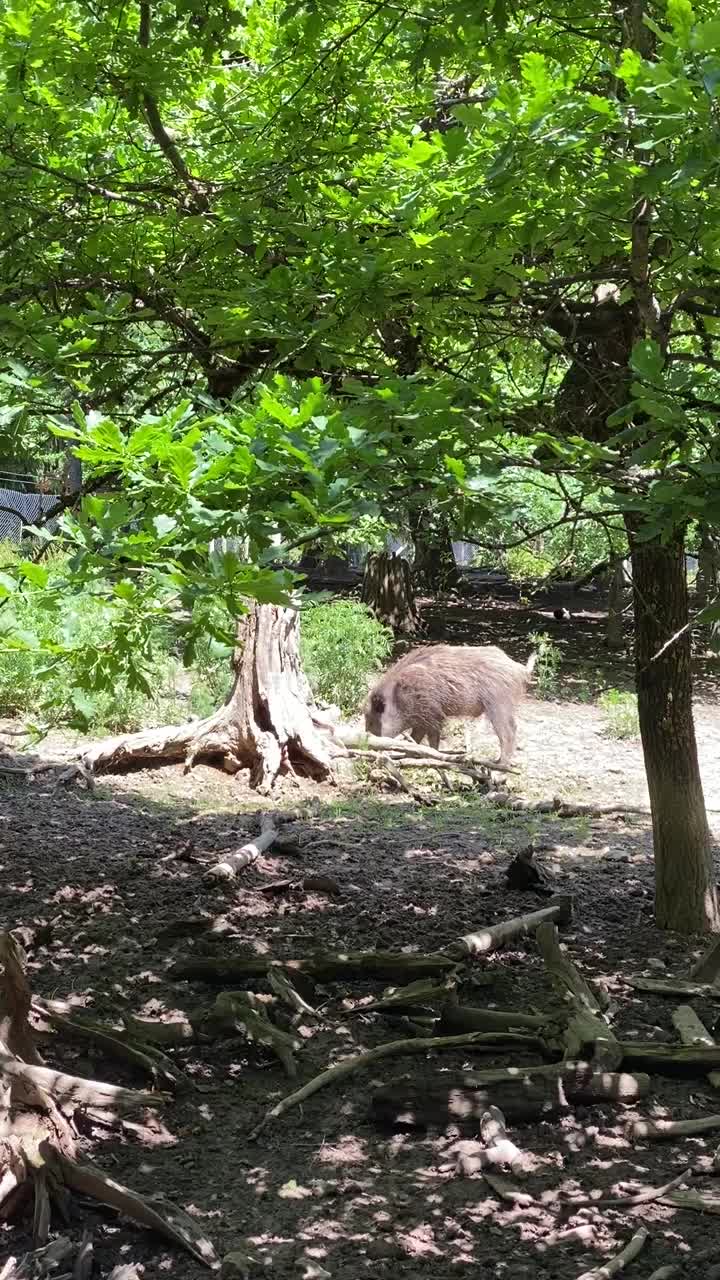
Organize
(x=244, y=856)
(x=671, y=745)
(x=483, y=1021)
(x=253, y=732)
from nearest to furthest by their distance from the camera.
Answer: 1. (x=483, y=1021)
2. (x=671, y=745)
3. (x=244, y=856)
4. (x=253, y=732)

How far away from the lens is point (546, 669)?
45.6 ft

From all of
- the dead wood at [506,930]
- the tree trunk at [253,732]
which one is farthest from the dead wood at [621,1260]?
the tree trunk at [253,732]

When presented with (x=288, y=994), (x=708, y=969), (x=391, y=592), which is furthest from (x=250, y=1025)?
(x=391, y=592)

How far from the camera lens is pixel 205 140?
4.32m

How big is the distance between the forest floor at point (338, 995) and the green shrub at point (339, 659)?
9.15ft

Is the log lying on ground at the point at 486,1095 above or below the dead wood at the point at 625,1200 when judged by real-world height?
above

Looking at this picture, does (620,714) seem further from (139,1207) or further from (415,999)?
(139,1207)

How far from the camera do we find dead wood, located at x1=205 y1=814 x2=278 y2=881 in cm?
600

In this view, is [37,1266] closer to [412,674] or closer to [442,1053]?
[442,1053]

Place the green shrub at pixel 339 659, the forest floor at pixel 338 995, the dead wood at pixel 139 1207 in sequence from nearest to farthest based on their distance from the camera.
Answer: the dead wood at pixel 139 1207 < the forest floor at pixel 338 995 < the green shrub at pixel 339 659

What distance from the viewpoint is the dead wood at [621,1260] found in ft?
9.30

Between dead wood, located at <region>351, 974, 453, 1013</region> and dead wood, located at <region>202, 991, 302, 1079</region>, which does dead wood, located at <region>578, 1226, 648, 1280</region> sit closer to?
dead wood, located at <region>202, 991, 302, 1079</region>

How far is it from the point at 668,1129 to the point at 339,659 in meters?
8.48

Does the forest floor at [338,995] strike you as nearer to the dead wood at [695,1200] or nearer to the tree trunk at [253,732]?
the dead wood at [695,1200]
